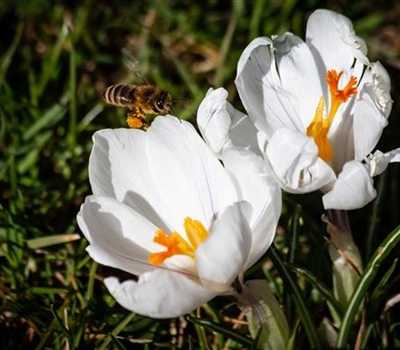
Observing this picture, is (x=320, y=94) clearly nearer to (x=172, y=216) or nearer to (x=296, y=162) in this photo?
(x=296, y=162)

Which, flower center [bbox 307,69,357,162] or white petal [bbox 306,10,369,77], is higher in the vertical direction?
white petal [bbox 306,10,369,77]

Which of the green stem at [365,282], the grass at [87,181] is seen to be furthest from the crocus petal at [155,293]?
the green stem at [365,282]

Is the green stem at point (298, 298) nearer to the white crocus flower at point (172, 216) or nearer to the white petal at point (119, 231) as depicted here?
the white crocus flower at point (172, 216)

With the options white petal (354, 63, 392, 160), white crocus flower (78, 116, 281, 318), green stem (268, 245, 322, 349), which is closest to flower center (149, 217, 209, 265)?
white crocus flower (78, 116, 281, 318)

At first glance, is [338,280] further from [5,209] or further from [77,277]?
[5,209]

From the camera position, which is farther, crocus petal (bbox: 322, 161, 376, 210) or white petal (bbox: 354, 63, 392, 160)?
white petal (bbox: 354, 63, 392, 160)

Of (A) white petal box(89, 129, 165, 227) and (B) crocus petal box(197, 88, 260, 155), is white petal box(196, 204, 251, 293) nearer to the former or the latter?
(B) crocus petal box(197, 88, 260, 155)

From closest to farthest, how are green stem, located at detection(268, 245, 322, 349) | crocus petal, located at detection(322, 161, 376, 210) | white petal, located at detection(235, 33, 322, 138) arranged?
crocus petal, located at detection(322, 161, 376, 210), green stem, located at detection(268, 245, 322, 349), white petal, located at detection(235, 33, 322, 138)
